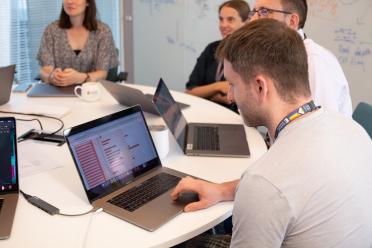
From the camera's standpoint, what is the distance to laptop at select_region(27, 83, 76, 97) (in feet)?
7.68

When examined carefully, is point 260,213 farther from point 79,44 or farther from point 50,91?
point 79,44

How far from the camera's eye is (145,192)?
4.27ft

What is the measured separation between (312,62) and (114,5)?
2.97 metres

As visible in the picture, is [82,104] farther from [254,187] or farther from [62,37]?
[254,187]

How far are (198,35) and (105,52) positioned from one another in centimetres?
112

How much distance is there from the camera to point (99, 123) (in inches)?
50.9

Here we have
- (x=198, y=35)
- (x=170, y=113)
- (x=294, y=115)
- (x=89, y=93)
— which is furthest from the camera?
(x=198, y=35)

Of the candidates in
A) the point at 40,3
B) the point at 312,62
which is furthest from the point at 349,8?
the point at 40,3

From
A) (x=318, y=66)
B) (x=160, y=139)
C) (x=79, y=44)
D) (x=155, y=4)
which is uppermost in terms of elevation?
(x=155, y=4)

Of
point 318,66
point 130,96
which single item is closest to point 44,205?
point 130,96

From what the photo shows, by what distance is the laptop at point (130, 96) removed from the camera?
1929 millimetres

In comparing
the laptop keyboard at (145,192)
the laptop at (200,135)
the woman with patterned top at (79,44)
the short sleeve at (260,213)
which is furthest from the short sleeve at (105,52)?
the short sleeve at (260,213)

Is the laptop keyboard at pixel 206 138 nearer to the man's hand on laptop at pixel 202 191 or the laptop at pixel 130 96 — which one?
the laptop at pixel 130 96

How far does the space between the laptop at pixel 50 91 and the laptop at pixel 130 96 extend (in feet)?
1.18
